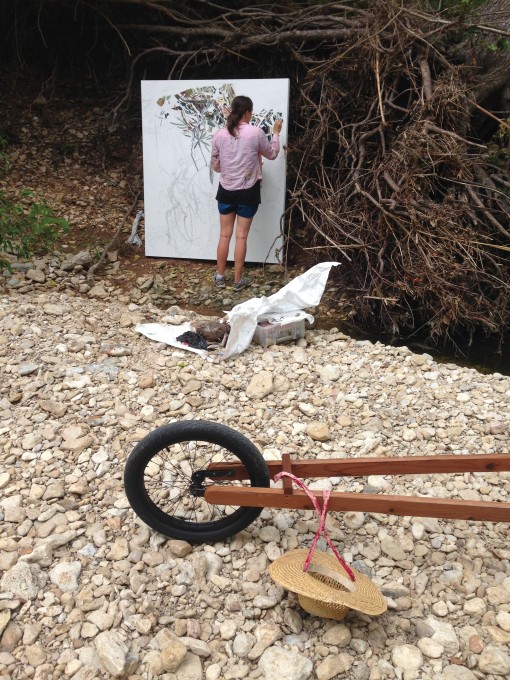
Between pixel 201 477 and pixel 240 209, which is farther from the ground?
pixel 240 209

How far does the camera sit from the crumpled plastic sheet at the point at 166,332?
322cm

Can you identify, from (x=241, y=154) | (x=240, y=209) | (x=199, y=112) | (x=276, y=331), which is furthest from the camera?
(x=199, y=112)

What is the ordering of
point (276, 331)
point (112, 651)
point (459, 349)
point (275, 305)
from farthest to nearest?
point (459, 349), point (275, 305), point (276, 331), point (112, 651)

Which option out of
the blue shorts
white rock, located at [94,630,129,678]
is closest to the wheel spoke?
white rock, located at [94,630,129,678]

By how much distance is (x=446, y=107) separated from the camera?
4234 millimetres

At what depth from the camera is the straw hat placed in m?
1.46

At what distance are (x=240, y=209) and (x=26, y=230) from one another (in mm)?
1805

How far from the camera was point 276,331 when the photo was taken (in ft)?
11.0

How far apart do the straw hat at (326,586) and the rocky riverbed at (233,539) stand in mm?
76

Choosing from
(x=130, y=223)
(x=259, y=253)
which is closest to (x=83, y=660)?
(x=259, y=253)

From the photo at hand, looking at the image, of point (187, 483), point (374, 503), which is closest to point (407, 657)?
point (374, 503)

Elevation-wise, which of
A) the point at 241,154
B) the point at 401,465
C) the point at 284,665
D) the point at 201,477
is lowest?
the point at 284,665

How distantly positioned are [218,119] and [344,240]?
155 cm

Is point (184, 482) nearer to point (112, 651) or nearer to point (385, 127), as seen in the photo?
point (112, 651)
